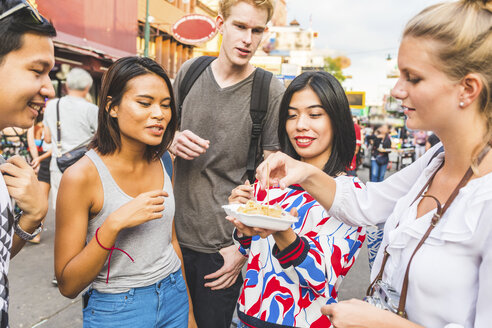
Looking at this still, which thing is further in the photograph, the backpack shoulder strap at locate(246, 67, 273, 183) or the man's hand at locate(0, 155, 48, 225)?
the backpack shoulder strap at locate(246, 67, 273, 183)

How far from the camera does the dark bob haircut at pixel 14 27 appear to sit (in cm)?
124

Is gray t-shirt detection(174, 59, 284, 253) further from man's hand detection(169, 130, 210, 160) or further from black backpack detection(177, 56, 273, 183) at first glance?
man's hand detection(169, 130, 210, 160)

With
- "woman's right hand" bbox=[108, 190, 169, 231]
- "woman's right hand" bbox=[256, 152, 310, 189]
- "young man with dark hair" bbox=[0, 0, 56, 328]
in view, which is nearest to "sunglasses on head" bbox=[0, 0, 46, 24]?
"young man with dark hair" bbox=[0, 0, 56, 328]

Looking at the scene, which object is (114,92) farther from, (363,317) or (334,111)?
(363,317)

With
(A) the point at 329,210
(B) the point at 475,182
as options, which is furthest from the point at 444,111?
(A) the point at 329,210

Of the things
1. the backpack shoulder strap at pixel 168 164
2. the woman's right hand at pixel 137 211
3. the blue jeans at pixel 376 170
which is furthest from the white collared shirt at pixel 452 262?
the blue jeans at pixel 376 170

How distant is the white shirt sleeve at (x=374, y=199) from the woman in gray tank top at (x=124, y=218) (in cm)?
86

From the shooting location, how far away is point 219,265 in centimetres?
238

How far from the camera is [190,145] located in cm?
214

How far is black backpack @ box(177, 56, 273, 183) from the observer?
2428 millimetres

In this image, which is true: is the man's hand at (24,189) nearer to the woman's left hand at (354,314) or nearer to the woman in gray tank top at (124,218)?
the woman in gray tank top at (124,218)

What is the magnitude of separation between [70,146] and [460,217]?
4.15 meters

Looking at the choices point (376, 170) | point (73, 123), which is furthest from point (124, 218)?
point (376, 170)

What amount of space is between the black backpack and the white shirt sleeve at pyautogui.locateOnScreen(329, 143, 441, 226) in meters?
0.81
